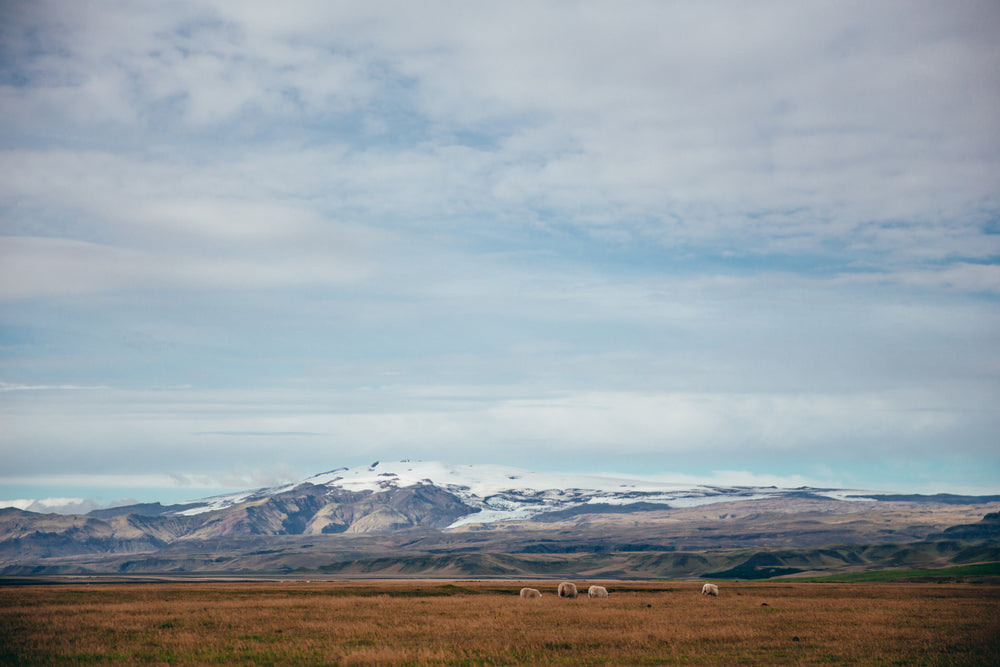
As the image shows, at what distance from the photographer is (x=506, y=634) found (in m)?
38.1

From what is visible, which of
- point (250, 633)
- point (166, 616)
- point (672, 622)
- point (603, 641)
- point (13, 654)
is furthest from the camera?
point (166, 616)

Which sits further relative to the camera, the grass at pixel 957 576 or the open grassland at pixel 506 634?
the grass at pixel 957 576

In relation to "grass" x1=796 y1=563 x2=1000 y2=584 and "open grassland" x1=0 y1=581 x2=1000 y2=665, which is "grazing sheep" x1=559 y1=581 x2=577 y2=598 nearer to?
"open grassland" x1=0 y1=581 x2=1000 y2=665

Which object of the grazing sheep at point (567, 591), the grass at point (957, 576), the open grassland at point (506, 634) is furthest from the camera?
the grass at point (957, 576)

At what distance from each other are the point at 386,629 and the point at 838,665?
21.6m

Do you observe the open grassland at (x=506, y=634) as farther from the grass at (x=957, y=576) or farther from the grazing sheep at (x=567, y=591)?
the grass at (x=957, y=576)

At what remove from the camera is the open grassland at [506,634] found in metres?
31.3

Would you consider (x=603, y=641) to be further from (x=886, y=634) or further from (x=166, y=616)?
(x=166, y=616)

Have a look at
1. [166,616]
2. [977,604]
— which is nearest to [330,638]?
[166,616]

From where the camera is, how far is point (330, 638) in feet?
122

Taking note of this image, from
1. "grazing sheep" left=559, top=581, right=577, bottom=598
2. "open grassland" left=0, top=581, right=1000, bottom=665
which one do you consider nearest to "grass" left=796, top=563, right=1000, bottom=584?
"open grassland" left=0, top=581, right=1000, bottom=665

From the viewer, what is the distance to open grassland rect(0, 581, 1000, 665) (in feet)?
103

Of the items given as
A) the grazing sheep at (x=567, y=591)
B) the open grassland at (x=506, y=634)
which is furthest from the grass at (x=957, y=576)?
the grazing sheep at (x=567, y=591)

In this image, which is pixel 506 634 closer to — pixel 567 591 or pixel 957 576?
pixel 567 591
